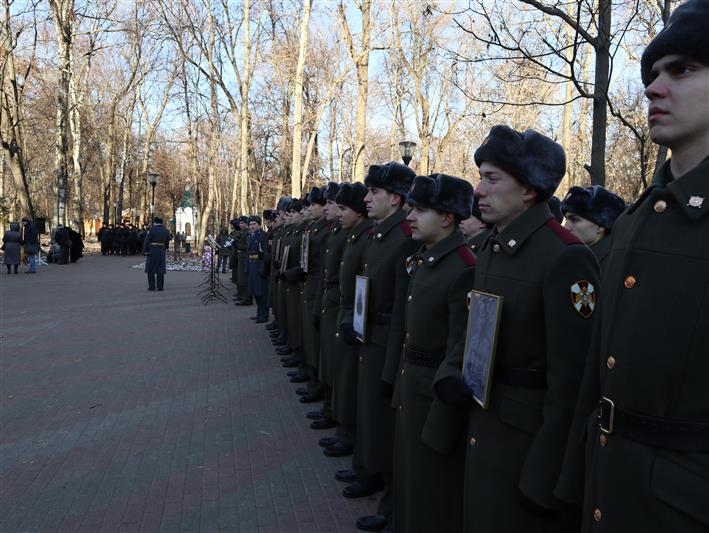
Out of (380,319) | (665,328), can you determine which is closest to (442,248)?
(380,319)

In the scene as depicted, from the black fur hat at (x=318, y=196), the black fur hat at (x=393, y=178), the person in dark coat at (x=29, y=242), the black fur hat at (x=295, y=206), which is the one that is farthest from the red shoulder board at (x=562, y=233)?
the person in dark coat at (x=29, y=242)

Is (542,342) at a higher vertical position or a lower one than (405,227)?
lower

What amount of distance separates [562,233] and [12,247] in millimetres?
24865

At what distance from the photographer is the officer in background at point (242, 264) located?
53.6ft

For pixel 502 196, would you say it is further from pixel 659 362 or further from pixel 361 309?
pixel 361 309

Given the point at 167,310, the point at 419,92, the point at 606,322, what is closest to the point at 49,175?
the point at 419,92

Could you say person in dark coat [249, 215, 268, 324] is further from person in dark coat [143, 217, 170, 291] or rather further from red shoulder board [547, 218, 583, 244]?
red shoulder board [547, 218, 583, 244]

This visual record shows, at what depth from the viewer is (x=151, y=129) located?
45.0 m

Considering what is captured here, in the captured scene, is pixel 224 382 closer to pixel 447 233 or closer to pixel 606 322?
pixel 447 233

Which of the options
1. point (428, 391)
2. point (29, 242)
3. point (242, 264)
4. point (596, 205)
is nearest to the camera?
point (428, 391)

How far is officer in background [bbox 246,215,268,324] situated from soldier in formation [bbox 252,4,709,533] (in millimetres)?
8410

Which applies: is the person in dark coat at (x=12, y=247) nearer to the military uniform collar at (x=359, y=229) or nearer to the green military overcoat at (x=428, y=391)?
the military uniform collar at (x=359, y=229)

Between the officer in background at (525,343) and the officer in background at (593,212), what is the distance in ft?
6.48

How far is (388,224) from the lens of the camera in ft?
15.4
